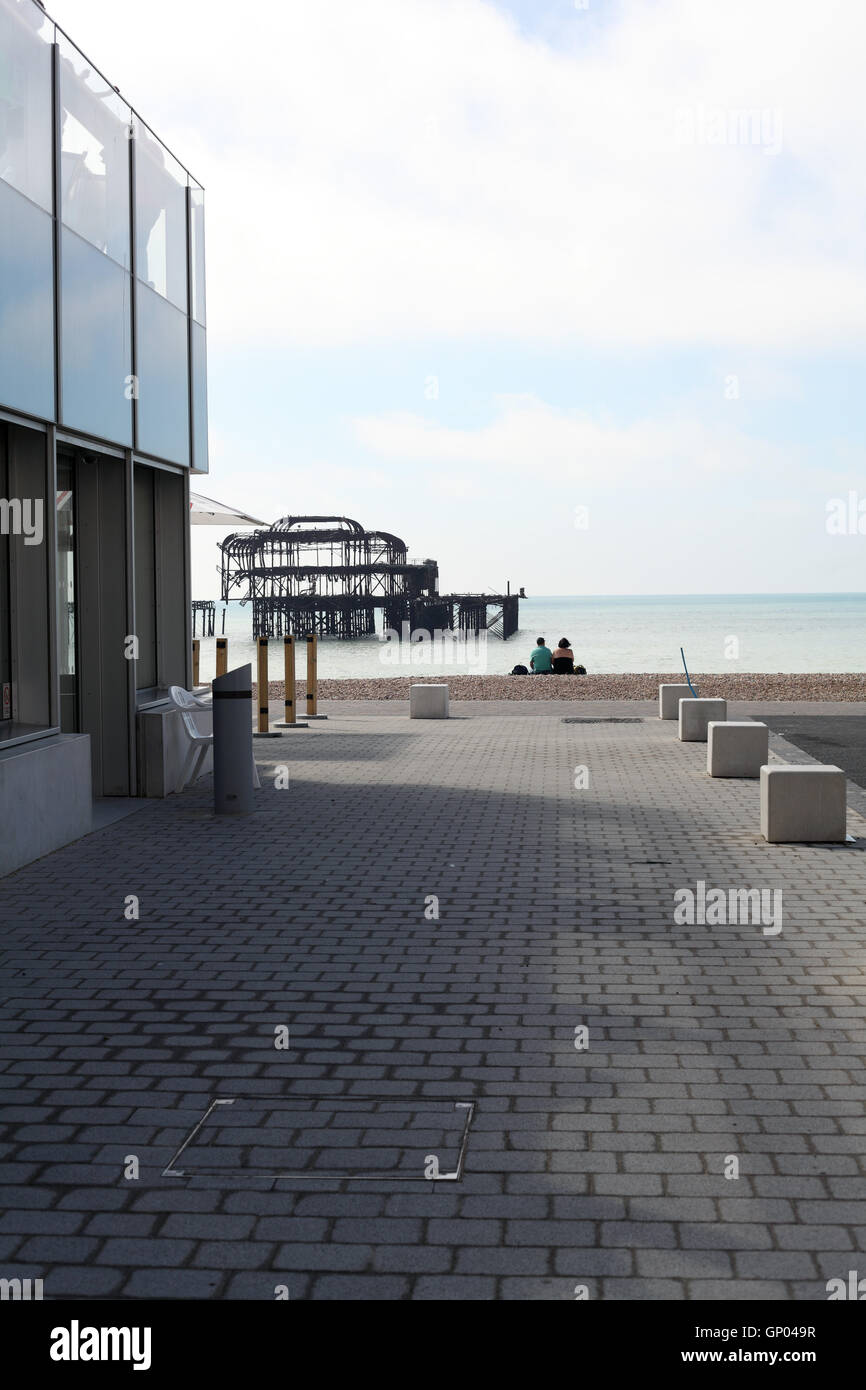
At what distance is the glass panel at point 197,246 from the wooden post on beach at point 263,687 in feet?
12.7

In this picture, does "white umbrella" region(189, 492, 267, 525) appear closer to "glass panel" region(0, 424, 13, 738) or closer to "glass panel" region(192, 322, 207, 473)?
"glass panel" region(192, 322, 207, 473)

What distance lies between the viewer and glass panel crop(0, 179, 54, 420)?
28.2ft

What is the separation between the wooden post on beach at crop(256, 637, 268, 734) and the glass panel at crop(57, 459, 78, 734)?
4196 mm

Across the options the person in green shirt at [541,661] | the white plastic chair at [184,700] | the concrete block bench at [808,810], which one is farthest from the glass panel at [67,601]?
the person in green shirt at [541,661]

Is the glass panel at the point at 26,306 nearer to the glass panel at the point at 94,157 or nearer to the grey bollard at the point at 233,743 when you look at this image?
the glass panel at the point at 94,157

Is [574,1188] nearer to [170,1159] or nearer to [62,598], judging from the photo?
[170,1159]

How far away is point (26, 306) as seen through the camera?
8.95m

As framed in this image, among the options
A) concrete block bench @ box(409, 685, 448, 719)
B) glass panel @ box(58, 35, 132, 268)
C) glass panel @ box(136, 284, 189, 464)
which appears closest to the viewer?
glass panel @ box(58, 35, 132, 268)

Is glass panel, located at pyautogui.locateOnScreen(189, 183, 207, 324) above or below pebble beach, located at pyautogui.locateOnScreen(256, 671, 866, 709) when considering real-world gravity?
above

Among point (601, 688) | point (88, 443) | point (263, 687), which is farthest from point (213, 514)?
point (601, 688)

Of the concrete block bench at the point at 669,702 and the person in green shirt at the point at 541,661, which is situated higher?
the person in green shirt at the point at 541,661

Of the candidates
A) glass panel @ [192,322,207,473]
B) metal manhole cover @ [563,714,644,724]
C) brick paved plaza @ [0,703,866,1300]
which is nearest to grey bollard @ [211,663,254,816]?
brick paved plaza @ [0,703,866,1300]

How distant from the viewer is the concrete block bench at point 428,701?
19.9 meters

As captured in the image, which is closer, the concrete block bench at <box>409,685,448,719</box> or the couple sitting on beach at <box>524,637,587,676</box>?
the concrete block bench at <box>409,685,448,719</box>
